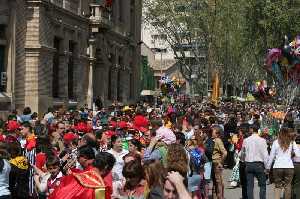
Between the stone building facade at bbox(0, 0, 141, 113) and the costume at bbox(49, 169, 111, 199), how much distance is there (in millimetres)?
19122

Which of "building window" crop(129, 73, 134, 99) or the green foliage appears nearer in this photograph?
→ the green foliage

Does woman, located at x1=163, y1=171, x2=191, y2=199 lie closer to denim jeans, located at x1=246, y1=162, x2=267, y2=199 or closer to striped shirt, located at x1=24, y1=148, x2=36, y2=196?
striped shirt, located at x1=24, y1=148, x2=36, y2=196

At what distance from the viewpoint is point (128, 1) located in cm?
4597

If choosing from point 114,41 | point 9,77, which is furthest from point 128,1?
point 9,77

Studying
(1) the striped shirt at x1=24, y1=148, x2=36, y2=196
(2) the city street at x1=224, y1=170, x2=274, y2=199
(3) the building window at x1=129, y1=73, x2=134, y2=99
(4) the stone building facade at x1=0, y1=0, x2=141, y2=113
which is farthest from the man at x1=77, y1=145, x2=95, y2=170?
(3) the building window at x1=129, y1=73, x2=134, y2=99

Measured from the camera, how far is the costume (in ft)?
19.1

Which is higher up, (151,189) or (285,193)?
(151,189)

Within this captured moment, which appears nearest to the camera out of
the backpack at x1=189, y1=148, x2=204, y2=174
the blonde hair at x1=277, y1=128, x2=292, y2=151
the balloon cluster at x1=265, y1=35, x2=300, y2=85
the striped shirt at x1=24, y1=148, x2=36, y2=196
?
the striped shirt at x1=24, y1=148, x2=36, y2=196

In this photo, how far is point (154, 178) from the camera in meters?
6.51

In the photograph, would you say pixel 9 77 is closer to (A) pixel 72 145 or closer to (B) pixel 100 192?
(A) pixel 72 145

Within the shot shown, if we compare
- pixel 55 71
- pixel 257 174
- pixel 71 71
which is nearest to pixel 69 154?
pixel 257 174

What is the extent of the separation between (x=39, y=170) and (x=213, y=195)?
542 cm

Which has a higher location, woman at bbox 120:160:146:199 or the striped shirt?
woman at bbox 120:160:146:199

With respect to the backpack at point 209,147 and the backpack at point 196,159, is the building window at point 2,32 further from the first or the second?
the backpack at point 196,159
